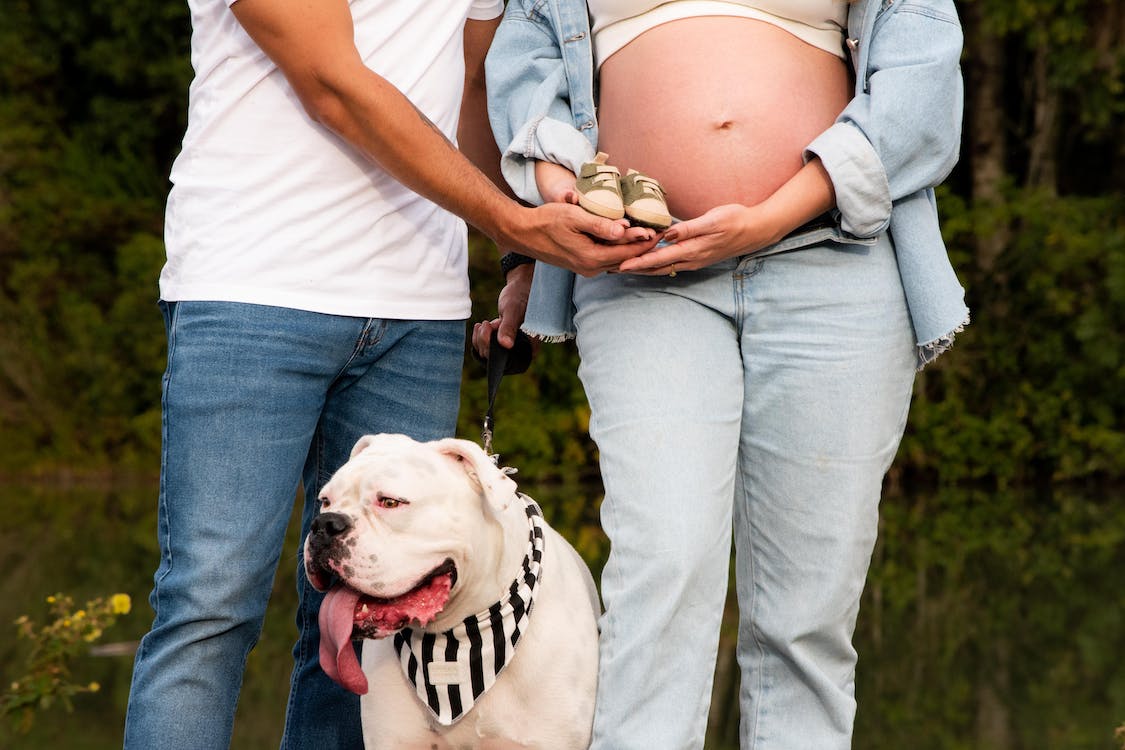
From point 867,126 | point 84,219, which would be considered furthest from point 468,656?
point 84,219

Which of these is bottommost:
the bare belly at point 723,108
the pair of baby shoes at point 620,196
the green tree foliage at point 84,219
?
the green tree foliage at point 84,219

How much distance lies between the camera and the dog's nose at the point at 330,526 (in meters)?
2.19

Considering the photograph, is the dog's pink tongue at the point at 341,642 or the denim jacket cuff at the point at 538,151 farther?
the denim jacket cuff at the point at 538,151

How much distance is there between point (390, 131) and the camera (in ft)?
7.41

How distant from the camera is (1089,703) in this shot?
445cm

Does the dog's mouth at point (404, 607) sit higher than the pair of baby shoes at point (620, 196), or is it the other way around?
the pair of baby shoes at point (620, 196)

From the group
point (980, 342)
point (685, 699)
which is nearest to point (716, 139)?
point (685, 699)

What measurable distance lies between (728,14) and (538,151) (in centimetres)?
41

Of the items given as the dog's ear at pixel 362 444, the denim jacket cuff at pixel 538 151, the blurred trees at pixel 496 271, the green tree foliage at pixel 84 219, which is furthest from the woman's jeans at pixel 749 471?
the green tree foliage at pixel 84 219

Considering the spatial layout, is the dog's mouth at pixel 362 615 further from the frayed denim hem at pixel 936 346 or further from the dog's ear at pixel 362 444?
the frayed denim hem at pixel 936 346

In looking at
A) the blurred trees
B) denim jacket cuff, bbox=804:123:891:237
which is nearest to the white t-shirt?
denim jacket cuff, bbox=804:123:891:237

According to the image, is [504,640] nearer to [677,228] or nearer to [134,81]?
[677,228]

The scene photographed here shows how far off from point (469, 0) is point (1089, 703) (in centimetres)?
326

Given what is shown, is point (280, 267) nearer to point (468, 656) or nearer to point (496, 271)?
point (468, 656)
